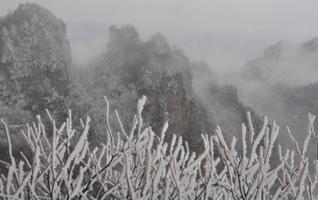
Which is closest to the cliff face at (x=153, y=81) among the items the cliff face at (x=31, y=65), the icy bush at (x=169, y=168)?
the cliff face at (x=31, y=65)

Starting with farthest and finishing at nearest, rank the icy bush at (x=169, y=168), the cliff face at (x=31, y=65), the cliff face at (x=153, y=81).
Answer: the cliff face at (x=153, y=81), the cliff face at (x=31, y=65), the icy bush at (x=169, y=168)

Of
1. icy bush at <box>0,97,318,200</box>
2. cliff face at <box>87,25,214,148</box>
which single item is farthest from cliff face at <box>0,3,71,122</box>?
icy bush at <box>0,97,318,200</box>

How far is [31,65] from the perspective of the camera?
413 ft

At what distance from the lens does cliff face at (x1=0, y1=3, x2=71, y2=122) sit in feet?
405

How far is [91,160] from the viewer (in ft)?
17.6

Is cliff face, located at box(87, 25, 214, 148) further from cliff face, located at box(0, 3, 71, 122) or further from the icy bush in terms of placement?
the icy bush

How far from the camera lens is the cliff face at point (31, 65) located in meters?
123

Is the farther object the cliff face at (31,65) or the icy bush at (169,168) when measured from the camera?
the cliff face at (31,65)

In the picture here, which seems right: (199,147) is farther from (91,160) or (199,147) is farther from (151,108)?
(91,160)

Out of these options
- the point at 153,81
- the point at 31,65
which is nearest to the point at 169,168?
the point at 31,65

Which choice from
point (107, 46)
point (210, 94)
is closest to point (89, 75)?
point (107, 46)

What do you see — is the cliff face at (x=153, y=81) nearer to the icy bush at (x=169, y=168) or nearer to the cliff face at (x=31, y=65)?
the cliff face at (x=31, y=65)

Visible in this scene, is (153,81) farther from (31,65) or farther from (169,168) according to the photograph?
(169,168)

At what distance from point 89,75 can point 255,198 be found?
137782mm
